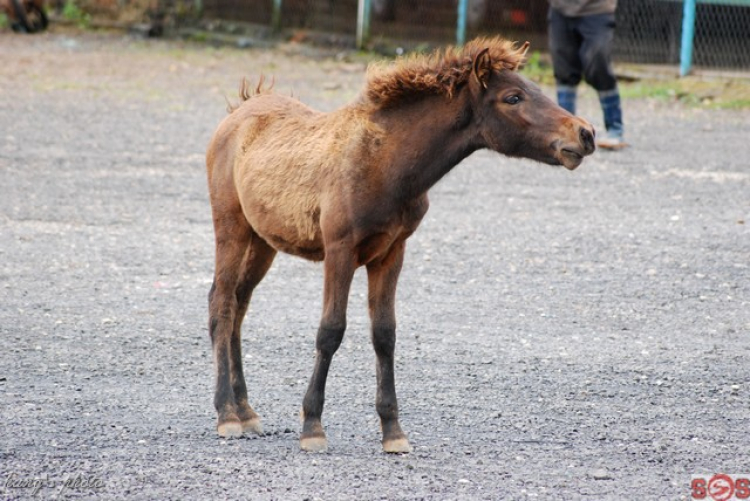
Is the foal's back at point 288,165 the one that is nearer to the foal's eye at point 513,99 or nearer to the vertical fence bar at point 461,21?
the foal's eye at point 513,99

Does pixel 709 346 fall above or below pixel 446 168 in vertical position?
below

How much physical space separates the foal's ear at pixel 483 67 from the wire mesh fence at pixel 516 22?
12.7 m

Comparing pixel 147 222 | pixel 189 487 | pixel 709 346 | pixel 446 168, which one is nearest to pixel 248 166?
pixel 446 168

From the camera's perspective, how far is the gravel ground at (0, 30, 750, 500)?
4.83 metres

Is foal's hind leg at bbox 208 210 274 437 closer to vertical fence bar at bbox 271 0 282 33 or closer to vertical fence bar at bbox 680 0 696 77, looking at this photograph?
vertical fence bar at bbox 680 0 696 77

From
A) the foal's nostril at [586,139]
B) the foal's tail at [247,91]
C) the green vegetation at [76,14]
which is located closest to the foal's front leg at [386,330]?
the foal's nostril at [586,139]

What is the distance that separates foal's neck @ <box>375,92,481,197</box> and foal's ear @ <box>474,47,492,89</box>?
109 millimetres

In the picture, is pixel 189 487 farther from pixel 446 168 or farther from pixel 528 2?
pixel 528 2

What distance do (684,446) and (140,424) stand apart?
254 cm

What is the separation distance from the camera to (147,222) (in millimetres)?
9531

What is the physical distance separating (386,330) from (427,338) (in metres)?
1.79

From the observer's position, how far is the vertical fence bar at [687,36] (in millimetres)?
16375

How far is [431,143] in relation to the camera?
4.93 meters

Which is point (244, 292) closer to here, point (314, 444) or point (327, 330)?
point (327, 330)
